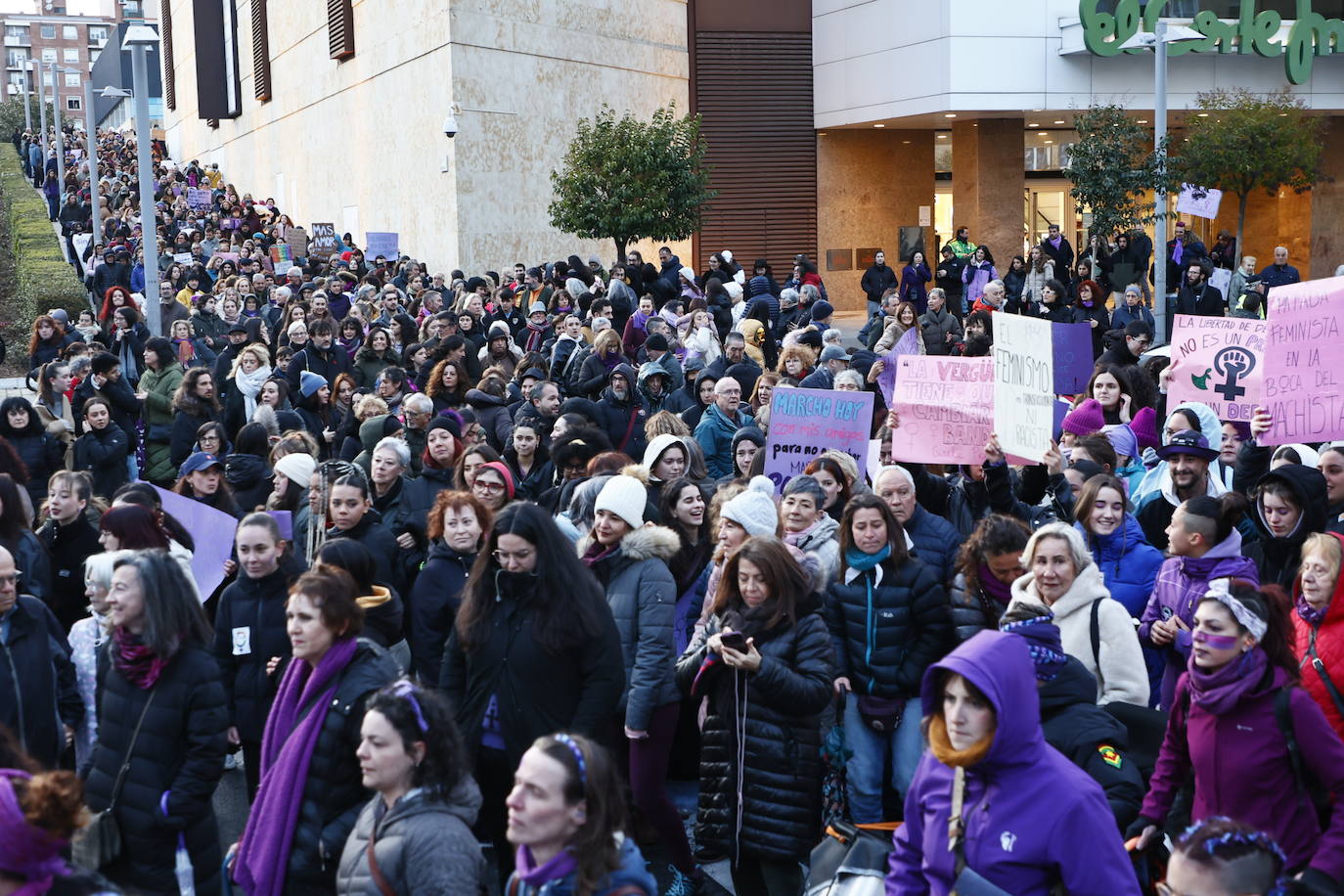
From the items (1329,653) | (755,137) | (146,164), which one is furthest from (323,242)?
(1329,653)

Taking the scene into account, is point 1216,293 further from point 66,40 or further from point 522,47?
point 66,40

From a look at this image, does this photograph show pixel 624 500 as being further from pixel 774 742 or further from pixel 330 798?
pixel 330 798

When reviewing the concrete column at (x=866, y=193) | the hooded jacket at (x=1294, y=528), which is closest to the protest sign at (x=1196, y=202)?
the concrete column at (x=866, y=193)

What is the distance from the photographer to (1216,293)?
66.9 feet

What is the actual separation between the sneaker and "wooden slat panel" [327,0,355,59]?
30.1 m

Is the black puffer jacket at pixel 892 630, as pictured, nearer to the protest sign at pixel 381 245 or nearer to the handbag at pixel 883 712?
the handbag at pixel 883 712

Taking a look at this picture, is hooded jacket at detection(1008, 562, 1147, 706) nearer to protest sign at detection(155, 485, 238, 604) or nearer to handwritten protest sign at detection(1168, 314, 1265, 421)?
protest sign at detection(155, 485, 238, 604)

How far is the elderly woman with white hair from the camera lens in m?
5.56

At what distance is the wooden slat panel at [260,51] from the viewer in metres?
44.2

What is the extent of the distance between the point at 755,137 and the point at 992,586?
27.8 m

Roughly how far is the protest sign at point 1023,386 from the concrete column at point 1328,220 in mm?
31053

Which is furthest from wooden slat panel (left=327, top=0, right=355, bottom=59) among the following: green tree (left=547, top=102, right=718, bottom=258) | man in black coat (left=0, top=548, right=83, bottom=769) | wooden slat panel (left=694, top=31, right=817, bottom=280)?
man in black coat (left=0, top=548, right=83, bottom=769)

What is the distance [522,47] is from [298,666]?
25090 mm

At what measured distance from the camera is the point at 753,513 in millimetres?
6422
